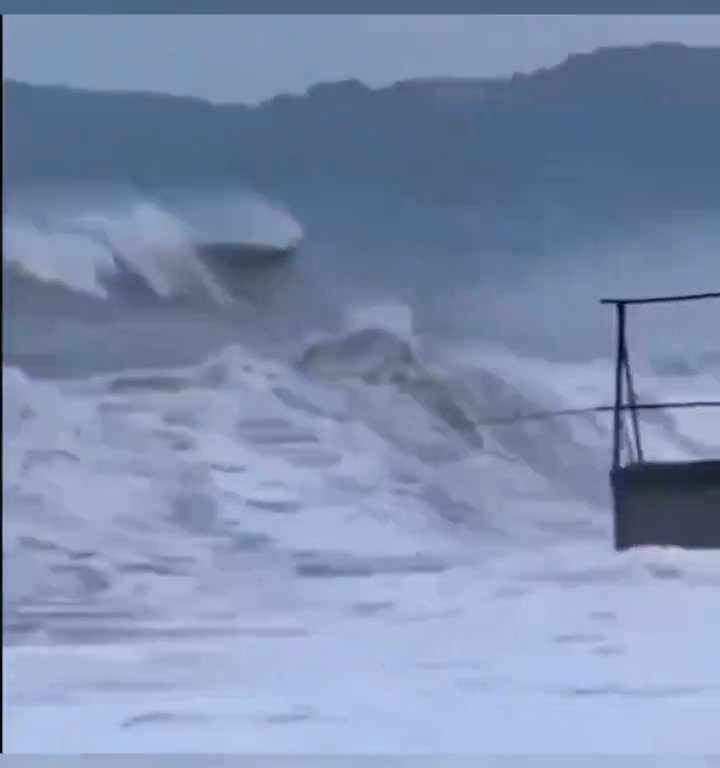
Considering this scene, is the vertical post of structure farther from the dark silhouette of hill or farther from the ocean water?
the dark silhouette of hill

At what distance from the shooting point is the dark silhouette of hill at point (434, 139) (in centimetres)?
182

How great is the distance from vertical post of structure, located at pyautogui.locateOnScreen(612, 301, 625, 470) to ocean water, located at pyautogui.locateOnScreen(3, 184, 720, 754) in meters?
0.02

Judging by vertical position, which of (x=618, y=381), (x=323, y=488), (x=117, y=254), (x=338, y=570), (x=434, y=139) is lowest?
(x=338, y=570)

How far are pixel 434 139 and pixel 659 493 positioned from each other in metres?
0.57

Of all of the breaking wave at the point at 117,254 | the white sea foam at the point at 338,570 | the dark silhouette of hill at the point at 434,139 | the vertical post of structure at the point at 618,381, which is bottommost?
the white sea foam at the point at 338,570

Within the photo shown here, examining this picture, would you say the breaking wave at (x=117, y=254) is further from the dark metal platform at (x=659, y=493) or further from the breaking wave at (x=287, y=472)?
the dark metal platform at (x=659, y=493)

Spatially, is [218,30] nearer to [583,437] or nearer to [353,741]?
[583,437]

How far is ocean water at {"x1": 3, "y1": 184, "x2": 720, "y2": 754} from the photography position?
1760 mm

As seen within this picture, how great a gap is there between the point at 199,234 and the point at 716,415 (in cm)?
75

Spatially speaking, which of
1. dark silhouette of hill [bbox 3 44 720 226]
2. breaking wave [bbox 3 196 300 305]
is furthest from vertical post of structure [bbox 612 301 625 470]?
breaking wave [bbox 3 196 300 305]

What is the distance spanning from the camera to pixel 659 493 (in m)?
1.81

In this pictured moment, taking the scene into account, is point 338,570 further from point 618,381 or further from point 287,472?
point 618,381

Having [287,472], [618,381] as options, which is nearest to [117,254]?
[287,472]

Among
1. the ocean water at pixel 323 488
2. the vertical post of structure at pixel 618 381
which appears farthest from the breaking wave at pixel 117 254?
the vertical post of structure at pixel 618 381
